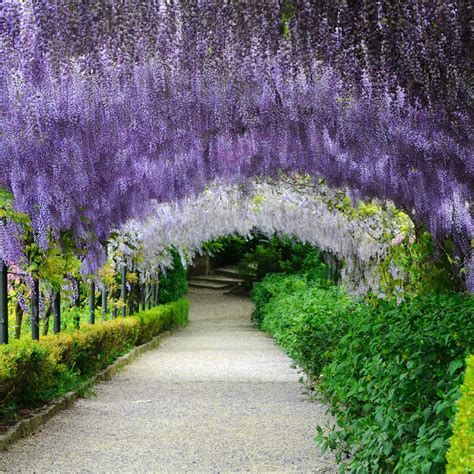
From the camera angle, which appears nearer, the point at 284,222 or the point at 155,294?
the point at 284,222

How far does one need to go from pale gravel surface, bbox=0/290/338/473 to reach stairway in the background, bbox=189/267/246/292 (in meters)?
18.2

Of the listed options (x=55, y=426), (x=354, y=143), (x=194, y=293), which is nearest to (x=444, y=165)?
(x=354, y=143)

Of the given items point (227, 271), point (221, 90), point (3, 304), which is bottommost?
point (227, 271)

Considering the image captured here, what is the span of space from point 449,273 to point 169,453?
362cm

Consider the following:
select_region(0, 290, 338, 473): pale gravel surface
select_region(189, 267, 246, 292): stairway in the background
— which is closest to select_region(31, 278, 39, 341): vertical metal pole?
select_region(0, 290, 338, 473): pale gravel surface

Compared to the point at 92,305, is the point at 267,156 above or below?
above

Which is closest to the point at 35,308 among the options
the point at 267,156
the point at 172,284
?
the point at 267,156

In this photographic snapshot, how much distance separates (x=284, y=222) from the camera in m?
14.9

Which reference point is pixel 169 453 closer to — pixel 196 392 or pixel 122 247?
pixel 196 392

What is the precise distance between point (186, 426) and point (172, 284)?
1562cm

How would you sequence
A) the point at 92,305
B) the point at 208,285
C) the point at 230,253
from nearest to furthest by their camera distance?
the point at 92,305, the point at 208,285, the point at 230,253

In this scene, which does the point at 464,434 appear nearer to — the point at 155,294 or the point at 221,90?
the point at 221,90

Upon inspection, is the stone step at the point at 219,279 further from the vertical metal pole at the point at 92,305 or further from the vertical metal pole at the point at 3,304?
the vertical metal pole at the point at 3,304

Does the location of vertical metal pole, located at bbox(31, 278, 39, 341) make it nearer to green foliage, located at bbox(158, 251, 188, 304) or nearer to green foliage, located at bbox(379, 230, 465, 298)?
green foliage, located at bbox(379, 230, 465, 298)
